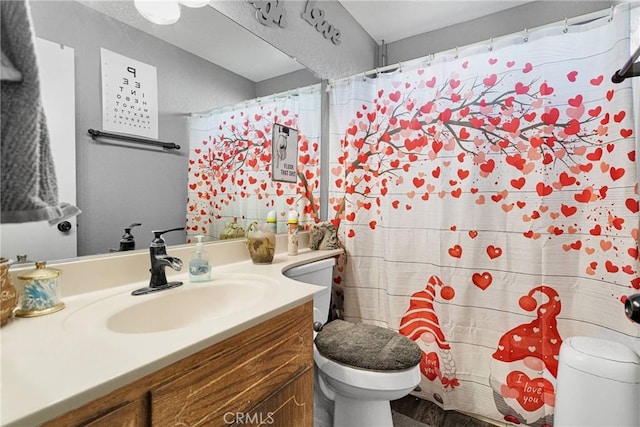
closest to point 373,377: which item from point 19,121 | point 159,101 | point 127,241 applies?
point 127,241

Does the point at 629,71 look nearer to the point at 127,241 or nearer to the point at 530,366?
the point at 530,366

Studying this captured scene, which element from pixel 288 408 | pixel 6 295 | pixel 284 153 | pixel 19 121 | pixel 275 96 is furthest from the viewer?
pixel 284 153

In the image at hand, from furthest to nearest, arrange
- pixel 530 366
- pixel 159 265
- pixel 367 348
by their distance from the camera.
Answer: pixel 530 366
pixel 367 348
pixel 159 265

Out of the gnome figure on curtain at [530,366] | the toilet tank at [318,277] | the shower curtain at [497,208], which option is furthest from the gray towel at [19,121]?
the gnome figure on curtain at [530,366]

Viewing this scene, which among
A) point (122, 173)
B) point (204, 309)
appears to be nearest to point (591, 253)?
point (204, 309)

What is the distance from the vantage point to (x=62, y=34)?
32.3 inches

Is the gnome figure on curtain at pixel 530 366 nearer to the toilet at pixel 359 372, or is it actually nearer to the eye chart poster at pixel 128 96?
the toilet at pixel 359 372

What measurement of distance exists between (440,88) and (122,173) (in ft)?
5.04

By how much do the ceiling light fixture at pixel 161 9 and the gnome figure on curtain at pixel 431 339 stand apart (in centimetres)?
165

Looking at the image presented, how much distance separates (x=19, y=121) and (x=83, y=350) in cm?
40

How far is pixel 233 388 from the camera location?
0.65 metres

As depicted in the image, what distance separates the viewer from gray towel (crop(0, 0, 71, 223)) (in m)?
0.39

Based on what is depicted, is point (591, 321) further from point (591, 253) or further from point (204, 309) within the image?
point (204, 309)

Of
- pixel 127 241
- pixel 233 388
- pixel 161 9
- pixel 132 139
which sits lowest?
pixel 233 388
